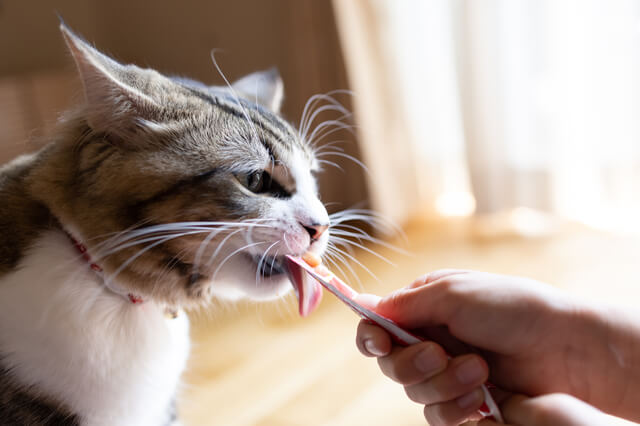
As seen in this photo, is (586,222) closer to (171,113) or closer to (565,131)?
(565,131)

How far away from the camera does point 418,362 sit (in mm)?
677

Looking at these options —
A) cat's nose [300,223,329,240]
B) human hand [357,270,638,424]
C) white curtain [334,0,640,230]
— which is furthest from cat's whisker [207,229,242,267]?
white curtain [334,0,640,230]

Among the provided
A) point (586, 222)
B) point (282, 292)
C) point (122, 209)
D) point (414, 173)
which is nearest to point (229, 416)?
point (282, 292)

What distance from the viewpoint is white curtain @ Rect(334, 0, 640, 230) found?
198 cm

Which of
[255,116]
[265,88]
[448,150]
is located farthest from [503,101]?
[255,116]

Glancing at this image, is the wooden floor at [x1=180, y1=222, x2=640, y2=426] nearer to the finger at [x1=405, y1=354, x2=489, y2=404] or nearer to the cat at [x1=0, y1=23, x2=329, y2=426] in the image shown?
the cat at [x1=0, y1=23, x2=329, y2=426]

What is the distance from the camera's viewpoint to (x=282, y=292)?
0.85 meters

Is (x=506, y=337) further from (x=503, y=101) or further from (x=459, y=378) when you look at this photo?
(x=503, y=101)

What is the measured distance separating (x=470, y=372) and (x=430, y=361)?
0.05 metres

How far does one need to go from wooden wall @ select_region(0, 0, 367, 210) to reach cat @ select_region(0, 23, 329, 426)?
1.50m

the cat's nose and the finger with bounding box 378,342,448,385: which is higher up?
the cat's nose

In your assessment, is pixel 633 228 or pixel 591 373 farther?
pixel 633 228

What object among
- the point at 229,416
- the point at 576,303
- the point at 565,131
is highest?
the point at 576,303

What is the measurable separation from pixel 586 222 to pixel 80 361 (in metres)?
2.06
